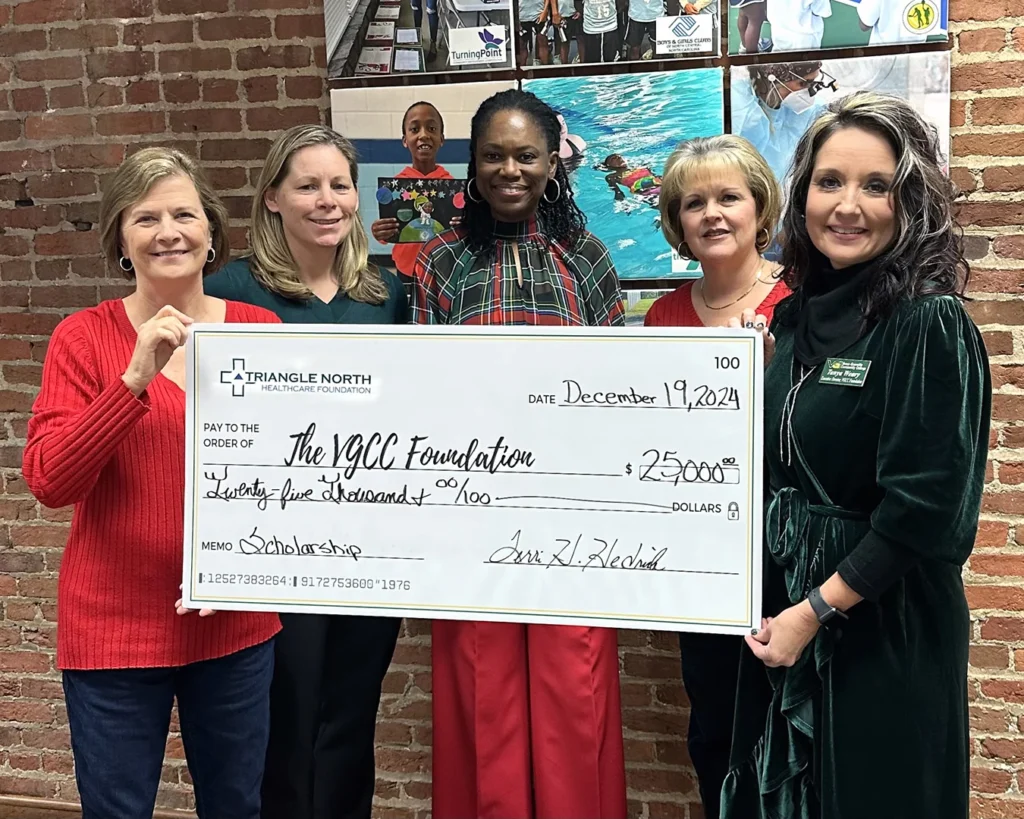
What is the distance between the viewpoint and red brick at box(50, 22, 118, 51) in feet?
7.79

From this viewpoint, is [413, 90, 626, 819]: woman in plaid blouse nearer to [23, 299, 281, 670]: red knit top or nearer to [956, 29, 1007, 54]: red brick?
[23, 299, 281, 670]: red knit top

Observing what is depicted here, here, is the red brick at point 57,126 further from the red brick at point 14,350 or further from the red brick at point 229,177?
the red brick at point 14,350

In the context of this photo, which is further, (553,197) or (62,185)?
(62,185)

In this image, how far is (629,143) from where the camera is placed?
220 centimetres

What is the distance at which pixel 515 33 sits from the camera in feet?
7.22

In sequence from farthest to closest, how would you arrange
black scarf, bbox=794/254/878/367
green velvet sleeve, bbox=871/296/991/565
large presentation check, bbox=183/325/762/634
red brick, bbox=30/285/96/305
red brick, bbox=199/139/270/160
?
red brick, bbox=30/285/96/305, red brick, bbox=199/139/270/160, large presentation check, bbox=183/325/762/634, black scarf, bbox=794/254/878/367, green velvet sleeve, bbox=871/296/991/565

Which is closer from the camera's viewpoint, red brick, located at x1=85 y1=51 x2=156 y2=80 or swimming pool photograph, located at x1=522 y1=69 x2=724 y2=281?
swimming pool photograph, located at x1=522 y1=69 x2=724 y2=281

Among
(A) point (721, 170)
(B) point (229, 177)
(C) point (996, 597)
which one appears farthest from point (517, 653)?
(B) point (229, 177)

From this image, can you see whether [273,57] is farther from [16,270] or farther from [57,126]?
[16,270]

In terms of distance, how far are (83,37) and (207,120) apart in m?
0.41

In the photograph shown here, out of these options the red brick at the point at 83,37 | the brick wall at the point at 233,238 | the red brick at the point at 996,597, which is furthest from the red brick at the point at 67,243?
the red brick at the point at 996,597

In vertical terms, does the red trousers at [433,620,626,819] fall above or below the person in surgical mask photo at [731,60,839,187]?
below

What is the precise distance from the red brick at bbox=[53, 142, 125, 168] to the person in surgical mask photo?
165cm

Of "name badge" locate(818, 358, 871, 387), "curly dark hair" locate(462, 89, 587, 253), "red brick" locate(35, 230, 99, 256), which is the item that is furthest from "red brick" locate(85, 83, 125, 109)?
"name badge" locate(818, 358, 871, 387)
